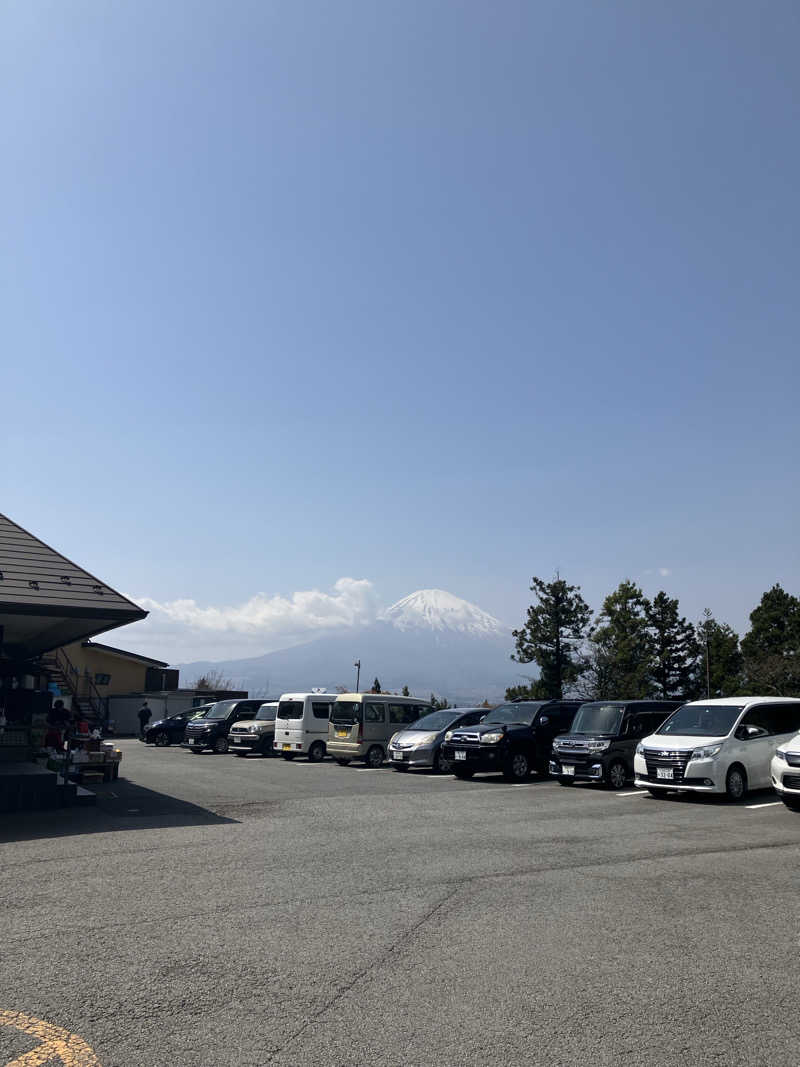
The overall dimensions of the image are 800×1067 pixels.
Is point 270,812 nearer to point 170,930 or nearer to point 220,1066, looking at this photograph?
point 170,930

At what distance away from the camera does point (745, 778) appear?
48.7 feet

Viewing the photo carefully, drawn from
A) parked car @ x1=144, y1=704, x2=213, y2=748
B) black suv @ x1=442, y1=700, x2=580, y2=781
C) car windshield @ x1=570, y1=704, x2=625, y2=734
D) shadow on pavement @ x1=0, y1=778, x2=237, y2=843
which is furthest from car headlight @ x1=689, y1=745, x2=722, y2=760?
parked car @ x1=144, y1=704, x2=213, y2=748

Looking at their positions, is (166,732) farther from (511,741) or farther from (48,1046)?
(48,1046)

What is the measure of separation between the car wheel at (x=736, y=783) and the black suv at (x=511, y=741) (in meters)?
5.48

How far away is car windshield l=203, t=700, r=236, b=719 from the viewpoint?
97.7 ft

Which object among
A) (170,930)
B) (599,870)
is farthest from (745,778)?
(170,930)

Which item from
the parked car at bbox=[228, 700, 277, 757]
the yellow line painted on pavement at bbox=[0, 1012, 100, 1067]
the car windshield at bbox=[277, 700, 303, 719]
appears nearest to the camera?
the yellow line painted on pavement at bbox=[0, 1012, 100, 1067]

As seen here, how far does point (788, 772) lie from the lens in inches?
508

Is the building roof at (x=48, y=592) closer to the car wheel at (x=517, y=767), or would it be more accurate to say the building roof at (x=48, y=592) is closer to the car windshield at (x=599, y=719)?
the car wheel at (x=517, y=767)

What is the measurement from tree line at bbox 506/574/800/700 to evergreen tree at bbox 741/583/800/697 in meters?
0.06

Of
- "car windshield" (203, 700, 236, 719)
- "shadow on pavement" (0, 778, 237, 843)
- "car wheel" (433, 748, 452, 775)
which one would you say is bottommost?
"shadow on pavement" (0, 778, 237, 843)

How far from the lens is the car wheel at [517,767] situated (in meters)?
19.0

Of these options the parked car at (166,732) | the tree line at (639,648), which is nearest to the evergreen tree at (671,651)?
the tree line at (639,648)

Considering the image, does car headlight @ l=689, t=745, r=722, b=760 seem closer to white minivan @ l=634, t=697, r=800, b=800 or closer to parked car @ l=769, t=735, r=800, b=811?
white minivan @ l=634, t=697, r=800, b=800
